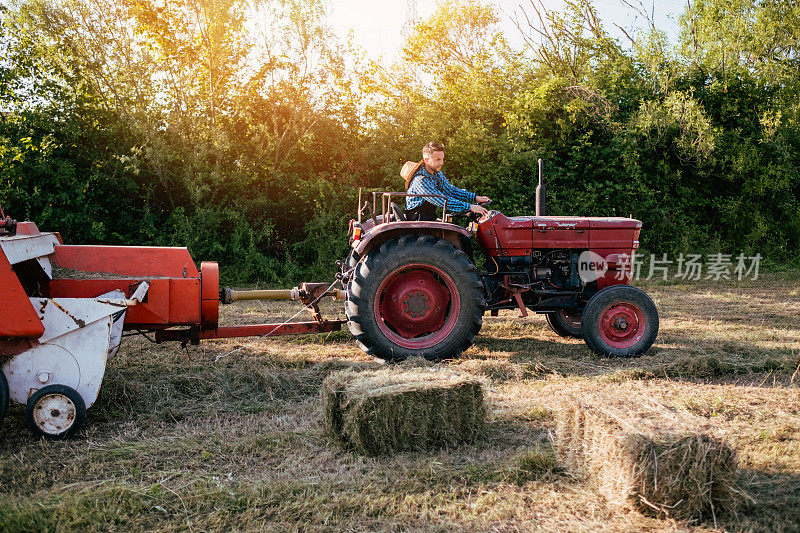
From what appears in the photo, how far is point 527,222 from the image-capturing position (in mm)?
5547

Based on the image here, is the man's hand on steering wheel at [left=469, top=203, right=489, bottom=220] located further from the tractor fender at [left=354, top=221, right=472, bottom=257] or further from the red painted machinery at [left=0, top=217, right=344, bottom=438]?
the red painted machinery at [left=0, top=217, right=344, bottom=438]

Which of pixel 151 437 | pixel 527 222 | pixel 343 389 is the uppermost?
pixel 527 222

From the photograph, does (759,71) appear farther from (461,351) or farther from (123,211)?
(123,211)

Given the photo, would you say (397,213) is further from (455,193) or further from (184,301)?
(184,301)

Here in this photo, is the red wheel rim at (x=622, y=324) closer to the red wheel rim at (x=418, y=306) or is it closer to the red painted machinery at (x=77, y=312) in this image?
the red wheel rim at (x=418, y=306)

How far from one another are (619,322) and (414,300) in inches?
67.6

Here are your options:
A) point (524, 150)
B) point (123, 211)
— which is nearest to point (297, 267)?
point (123, 211)

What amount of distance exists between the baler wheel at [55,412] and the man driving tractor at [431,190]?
288cm

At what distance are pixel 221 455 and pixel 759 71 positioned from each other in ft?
43.4

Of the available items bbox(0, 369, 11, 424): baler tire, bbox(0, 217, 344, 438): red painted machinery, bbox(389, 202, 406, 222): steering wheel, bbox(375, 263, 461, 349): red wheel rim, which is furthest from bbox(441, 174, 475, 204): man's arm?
bbox(0, 369, 11, 424): baler tire

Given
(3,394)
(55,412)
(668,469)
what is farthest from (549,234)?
(3,394)

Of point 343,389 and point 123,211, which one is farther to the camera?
point 123,211

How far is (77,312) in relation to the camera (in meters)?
3.62

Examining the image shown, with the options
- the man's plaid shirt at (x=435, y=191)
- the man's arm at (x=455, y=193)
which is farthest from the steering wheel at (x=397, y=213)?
the man's arm at (x=455, y=193)
